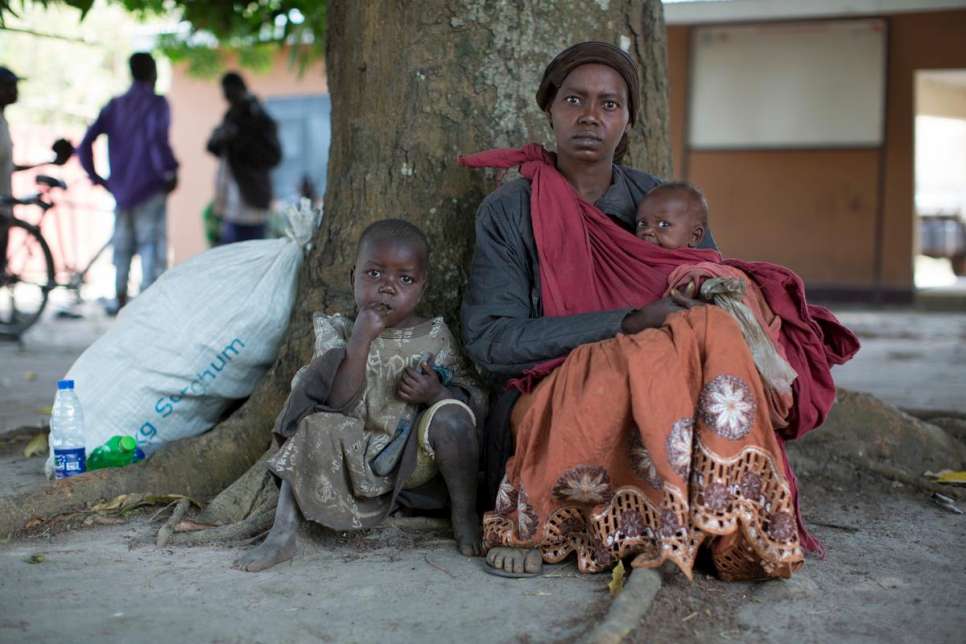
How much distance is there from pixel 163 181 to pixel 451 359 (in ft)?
18.7

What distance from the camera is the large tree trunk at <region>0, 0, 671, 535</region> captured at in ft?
11.5

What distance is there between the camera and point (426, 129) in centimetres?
354

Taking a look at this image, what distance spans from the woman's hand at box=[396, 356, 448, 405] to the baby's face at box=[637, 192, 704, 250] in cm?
73

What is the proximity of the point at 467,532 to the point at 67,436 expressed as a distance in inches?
56.6

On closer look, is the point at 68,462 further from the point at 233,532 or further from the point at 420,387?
the point at 420,387

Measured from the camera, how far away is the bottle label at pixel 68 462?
3.41 meters

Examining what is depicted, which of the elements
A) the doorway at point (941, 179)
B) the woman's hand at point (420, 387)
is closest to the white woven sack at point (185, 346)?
the woman's hand at point (420, 387)

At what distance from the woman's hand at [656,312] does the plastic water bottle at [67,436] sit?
1858 mm

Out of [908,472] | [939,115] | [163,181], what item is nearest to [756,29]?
[939,115]

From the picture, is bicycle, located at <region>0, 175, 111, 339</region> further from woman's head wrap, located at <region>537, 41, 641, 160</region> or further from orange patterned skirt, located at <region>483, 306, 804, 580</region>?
orange patterned skirt, located at <region>483, 306, 804, 580</region>

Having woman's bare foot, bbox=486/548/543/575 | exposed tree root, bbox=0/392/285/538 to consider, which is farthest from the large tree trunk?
woman's bare foot, bbox=486/548/543/575

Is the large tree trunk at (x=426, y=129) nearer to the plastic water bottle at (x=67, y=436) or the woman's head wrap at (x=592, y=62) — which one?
the plastic water bottle at (x=67, y=436)

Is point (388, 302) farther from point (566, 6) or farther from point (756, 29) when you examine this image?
point (756, 29)

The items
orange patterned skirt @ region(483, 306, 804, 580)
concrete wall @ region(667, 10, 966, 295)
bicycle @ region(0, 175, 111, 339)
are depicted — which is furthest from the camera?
concrete wall @ region(667, 10, 966, 295)
